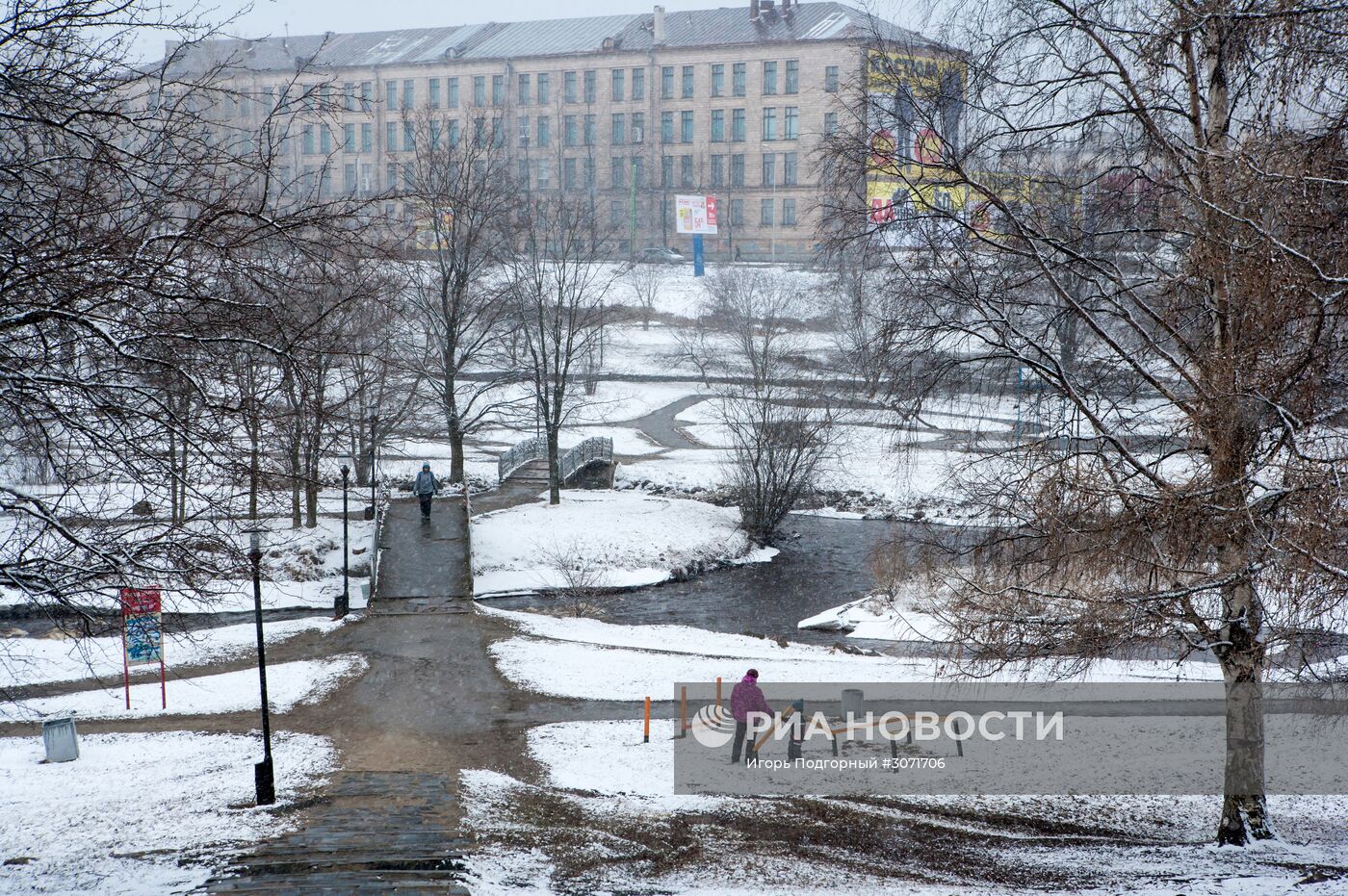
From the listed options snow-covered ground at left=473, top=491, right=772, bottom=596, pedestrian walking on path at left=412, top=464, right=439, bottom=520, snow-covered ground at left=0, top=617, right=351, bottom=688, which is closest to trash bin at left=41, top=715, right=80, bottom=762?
snow-covered ground at left=0, top=617, right=351, bottom=688

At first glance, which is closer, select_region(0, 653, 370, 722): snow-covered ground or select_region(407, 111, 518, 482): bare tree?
select_region(0, 653, 370, 722): snow-covered ground

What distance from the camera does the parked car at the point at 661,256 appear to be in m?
81.1

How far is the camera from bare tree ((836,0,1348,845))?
26.1 feet

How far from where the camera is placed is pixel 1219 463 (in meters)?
8.66

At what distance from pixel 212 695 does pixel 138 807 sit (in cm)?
603

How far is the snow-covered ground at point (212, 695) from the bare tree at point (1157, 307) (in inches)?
477

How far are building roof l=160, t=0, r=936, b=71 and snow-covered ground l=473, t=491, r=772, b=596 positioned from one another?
53550mm

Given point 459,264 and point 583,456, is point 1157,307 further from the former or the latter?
point 583,456

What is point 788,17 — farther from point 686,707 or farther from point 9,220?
point 9,220

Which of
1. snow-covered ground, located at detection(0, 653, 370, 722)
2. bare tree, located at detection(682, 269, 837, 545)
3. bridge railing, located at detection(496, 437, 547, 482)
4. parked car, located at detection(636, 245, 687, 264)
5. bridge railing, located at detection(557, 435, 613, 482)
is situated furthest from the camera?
parked car, located at detection(636, 245, 687, 264)

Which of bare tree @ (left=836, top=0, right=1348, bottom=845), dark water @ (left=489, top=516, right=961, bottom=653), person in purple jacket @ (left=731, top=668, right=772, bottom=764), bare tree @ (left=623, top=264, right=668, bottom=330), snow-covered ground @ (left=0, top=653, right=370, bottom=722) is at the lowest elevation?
dark water @ (left=489, top=516, right=961, bottom=653)

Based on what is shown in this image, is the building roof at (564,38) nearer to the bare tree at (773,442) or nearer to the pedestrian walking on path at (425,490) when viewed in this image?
the bare tree at (773,442)

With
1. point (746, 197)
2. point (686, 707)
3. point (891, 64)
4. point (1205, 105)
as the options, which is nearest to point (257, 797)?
point (686, 707)

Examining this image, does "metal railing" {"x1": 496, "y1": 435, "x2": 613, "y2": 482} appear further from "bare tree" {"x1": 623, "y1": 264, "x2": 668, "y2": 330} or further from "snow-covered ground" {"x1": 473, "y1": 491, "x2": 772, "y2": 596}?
"bare tree" {"x1": 623, "y1": 264, "x2": 668, "y2": 330}
